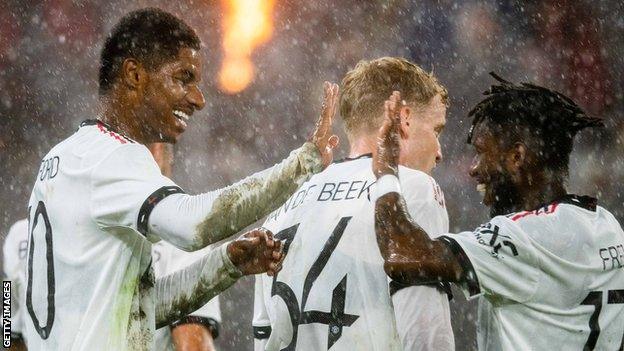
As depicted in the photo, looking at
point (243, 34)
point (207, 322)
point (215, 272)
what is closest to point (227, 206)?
point (215, 272)

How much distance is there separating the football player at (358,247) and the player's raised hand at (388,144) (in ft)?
0.36

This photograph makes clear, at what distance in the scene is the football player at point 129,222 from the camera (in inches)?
118

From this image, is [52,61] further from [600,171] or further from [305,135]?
[600,171]

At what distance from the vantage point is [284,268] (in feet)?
11.8

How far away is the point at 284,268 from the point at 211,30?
A: 369 inches

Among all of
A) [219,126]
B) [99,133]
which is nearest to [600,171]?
[219,126]

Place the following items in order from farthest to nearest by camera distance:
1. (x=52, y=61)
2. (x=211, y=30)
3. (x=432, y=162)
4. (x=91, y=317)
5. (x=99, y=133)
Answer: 1. (x=211, y=30)
2. (x=52, y=61)
3. (x=432, y=162)
4. (x=99, y=133)
5. (x=91, y=317)

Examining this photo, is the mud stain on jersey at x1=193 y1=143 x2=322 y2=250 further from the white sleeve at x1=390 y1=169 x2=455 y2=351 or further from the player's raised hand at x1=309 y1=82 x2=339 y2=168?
the white sleeve at x1=390 y1=169 x2=455 y2=351

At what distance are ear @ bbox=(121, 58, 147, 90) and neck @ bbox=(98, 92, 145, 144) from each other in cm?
7

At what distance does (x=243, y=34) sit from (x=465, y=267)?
9.59 metres

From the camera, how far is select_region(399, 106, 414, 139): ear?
3766 mm

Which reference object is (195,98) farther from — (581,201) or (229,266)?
(581,201)

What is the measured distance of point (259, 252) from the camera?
121 inches

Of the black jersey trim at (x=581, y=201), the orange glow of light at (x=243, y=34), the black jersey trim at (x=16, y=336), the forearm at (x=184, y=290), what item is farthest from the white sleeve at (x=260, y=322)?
the orange glow of light at (x=243, y=34)
